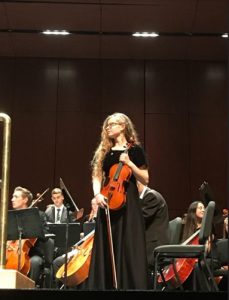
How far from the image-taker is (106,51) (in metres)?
9.54

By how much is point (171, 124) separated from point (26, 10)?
304 cm

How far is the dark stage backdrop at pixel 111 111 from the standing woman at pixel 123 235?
5880mm

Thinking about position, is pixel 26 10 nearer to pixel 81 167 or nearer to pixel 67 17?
pixel 67 17

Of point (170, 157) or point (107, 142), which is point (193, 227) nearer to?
point (107, 142)

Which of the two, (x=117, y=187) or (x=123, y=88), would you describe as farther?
(x=123, y=88)

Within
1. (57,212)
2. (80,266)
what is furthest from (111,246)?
(57,212)

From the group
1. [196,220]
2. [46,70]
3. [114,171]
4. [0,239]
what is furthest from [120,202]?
[46,70]

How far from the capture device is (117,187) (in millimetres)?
3504

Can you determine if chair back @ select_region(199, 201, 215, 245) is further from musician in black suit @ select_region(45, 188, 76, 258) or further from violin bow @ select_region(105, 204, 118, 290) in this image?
musician in black suit @ select_region(45, 188, 76, 258)

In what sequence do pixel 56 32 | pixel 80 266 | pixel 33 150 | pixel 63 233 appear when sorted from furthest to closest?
pixel 33 150, pixel 56 32, pixel 63 233, pixel 80 266

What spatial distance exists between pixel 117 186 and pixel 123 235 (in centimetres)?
30

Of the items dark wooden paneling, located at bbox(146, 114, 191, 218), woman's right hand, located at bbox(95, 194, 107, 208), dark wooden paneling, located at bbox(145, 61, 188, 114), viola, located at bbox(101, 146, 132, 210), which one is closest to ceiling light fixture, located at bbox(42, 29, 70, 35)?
dark wooden paneling, located at bbox(145, 61, 188, 114)

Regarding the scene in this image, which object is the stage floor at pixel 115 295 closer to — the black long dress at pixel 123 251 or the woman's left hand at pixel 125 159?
the black long dress at pixel 123 251

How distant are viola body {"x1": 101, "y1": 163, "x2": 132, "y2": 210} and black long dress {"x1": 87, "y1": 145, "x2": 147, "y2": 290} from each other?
70 mm
